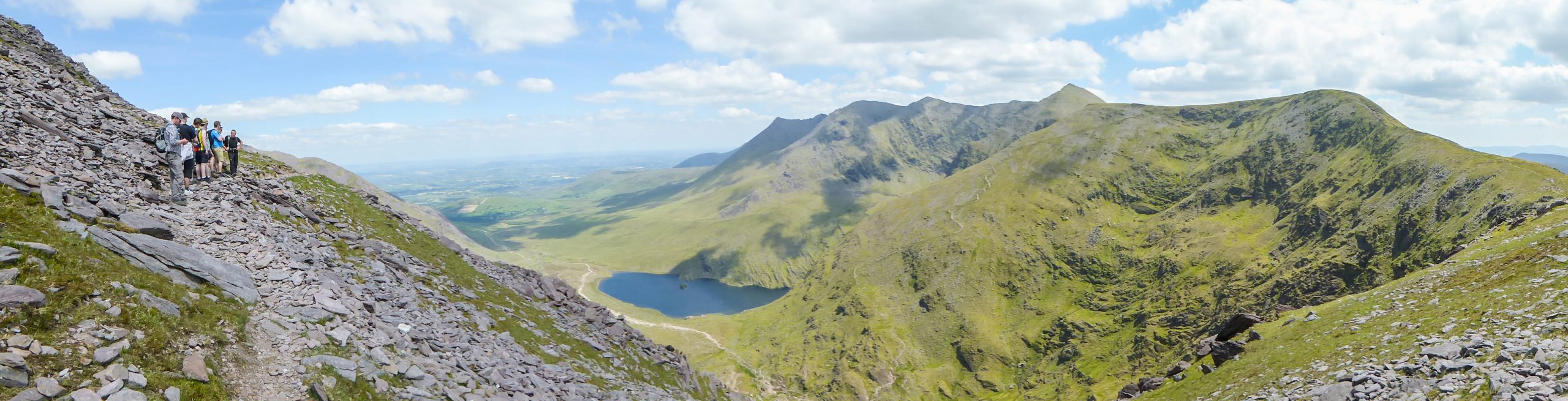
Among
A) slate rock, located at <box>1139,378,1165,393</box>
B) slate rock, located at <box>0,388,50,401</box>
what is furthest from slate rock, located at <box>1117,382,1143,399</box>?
slate rock, located at <box>0,388,50,401</box>

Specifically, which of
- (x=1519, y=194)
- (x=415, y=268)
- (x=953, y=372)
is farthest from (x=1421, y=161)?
(x=415, y=268)

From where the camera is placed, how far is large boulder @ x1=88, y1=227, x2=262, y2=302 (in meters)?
21.1

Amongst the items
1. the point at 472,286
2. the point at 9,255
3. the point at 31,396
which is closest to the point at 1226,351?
the point at 472,286

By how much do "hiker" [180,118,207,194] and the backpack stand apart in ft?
1.10

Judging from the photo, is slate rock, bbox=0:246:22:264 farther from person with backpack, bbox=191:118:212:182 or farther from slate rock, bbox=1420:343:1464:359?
slate rock, bbox=1420:343:1464:359

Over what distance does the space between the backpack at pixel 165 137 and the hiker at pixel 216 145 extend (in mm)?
1938

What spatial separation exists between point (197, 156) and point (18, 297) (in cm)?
2394

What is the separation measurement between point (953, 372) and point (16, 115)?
198054 millimetres

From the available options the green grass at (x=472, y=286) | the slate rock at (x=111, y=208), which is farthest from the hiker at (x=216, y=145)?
the slate rock at (x=111, y=208)

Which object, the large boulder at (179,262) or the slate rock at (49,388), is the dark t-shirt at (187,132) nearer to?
the large boulder at (179,262)

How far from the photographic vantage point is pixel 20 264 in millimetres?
16469

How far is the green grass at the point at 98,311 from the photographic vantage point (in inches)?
572

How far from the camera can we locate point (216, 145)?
35.2m

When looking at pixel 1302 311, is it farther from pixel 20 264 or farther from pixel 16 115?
pixel 16 115
